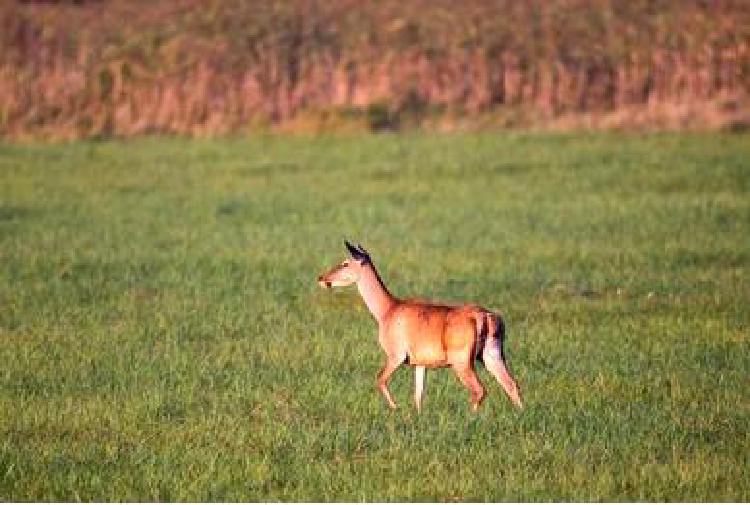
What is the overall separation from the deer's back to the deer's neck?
268 mm

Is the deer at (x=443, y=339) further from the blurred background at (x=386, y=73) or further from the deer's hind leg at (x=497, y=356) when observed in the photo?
the blurred background at (x=386, y=73)

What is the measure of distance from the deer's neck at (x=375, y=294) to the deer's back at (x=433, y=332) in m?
0.27

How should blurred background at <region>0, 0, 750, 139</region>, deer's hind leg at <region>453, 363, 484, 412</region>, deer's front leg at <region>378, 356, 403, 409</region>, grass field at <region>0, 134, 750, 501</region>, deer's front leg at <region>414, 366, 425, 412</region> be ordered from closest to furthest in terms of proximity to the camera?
grass field at <region>0, 134, 750, 501</region>, deer's hind leg at <region>453, 363, 484, 412</region>, deer's front leg at <region>378, 356, 403, 409</region>, deer's front leg at <region>414, 366, 425, 412</region>, blurred background at <region>0, 0, 750, 139</region>

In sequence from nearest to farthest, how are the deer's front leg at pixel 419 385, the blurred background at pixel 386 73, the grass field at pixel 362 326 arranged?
the grass field at pixel 362 326 → the deer's front leg at pixel 419 385 → the blurred background at pixel 386 73

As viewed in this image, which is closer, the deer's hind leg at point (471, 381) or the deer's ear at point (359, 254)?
the deer's hind leg at point (471, 381)

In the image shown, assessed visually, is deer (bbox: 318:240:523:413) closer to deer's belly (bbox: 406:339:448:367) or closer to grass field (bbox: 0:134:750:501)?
deer's belly (bbox: 406:339:448:367)

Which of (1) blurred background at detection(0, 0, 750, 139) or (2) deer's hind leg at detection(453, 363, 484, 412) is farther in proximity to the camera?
(1) blurred background at detection(0, 0, 750, 139)

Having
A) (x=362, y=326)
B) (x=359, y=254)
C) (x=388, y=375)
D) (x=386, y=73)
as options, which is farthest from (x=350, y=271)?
(x=386, y=73)

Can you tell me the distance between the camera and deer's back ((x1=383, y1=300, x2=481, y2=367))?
1053cm

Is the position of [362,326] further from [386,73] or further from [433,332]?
[386,73]

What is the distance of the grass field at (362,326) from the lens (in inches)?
387

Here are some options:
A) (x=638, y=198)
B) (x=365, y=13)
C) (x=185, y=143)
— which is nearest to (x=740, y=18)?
(x=365, y=13)


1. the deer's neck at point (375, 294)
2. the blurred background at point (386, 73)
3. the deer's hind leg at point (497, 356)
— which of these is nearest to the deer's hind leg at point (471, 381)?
the deer's hind leg at point (497, 356)

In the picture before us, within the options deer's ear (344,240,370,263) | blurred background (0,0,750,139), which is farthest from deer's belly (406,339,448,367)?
blurred background (0,0,750,139)
